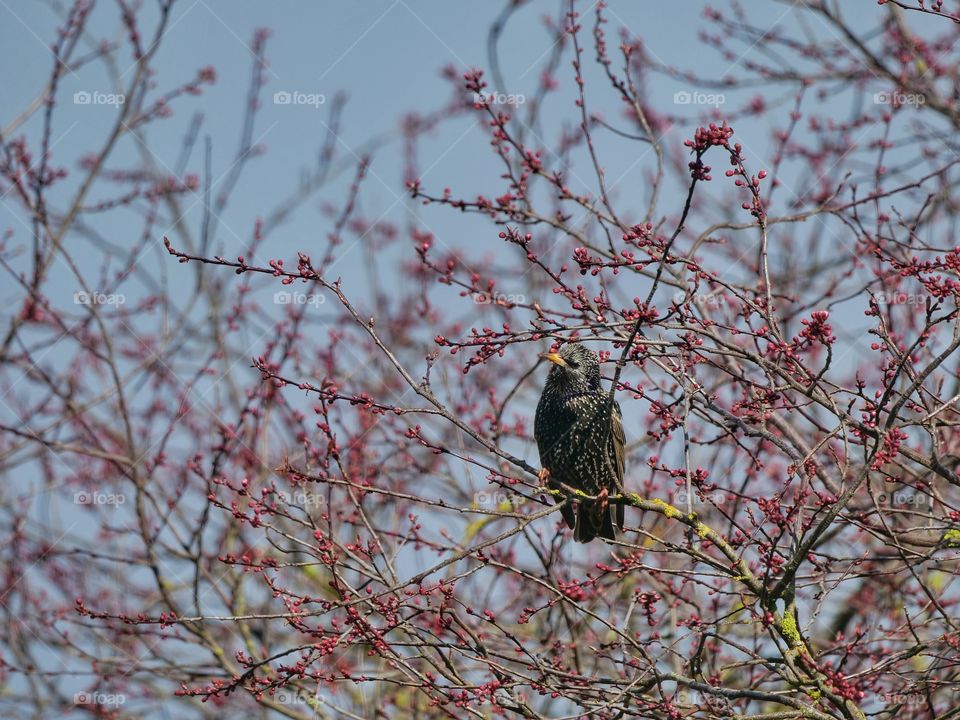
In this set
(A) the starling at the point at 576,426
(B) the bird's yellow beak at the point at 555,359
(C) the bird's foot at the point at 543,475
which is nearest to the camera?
(C) the bird's foot at the point at 543,475

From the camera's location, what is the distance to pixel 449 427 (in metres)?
6.55

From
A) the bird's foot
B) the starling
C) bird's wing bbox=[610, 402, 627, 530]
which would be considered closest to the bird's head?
the starling

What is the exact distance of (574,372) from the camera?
5488mm

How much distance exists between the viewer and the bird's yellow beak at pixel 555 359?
15.6ft

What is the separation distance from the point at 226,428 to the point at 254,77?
9.85ft

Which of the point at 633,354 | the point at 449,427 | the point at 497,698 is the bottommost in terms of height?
the point at 497,698

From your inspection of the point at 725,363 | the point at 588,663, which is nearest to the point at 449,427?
the point at 588,663

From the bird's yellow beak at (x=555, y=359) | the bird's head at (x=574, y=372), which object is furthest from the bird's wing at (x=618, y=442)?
the bird's yellow beak at (x=555, y=359)

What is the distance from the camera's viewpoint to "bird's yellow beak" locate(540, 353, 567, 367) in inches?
187

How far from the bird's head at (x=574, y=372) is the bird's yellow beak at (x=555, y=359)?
66mm

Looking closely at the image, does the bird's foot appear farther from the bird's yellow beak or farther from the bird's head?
the bird's head

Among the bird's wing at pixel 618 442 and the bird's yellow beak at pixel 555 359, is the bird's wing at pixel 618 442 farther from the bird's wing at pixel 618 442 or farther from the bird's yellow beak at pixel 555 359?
the bird's yellow beak at pixel 555 359

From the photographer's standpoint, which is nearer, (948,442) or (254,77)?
(948,442)

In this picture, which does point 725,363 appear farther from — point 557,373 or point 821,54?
point 821,54
